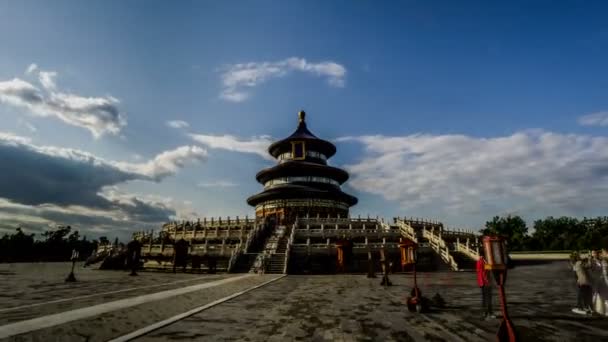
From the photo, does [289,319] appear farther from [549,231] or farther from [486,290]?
[549,231]

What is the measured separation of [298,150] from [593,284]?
146 ft

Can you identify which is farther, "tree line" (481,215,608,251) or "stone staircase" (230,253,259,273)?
"tree line" (481,215,608,251)

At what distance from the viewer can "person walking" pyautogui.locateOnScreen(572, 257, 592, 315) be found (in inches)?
308

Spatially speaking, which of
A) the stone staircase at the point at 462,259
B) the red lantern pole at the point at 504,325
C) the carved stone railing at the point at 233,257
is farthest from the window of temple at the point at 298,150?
the red lantern pole at the point at 504,325

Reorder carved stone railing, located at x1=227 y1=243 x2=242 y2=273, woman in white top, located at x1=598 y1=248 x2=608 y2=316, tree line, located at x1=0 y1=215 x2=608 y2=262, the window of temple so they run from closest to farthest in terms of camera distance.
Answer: woman in white top, located at x1=598 y1=248 x2=608 y2=316, carved stone railing, located at x1=227 y1=243 x2=242 y2=273, the window of temple, tree line, located at x1=0 y1=215 x2=608 y2=262

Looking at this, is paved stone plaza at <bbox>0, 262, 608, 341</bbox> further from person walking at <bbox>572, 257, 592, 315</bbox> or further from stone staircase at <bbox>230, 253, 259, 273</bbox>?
stone staircase at <bbox>230, 253, 259, 273</bbox>

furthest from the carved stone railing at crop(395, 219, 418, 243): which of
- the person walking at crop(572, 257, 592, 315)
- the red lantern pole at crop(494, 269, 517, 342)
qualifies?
the red lantern pole at crop(494, 269, 517, 342)

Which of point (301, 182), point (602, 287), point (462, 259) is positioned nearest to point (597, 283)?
point (602, 287)

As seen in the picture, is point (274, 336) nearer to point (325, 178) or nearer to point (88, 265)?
point (88, 265)

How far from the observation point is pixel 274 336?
18.3 ft

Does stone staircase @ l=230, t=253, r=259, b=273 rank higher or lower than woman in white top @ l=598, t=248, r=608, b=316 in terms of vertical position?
lower

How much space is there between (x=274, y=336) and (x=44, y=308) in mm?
6300

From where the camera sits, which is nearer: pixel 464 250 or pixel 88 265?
pixel 464 250

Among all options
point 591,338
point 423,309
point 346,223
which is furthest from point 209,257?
point 591,338
